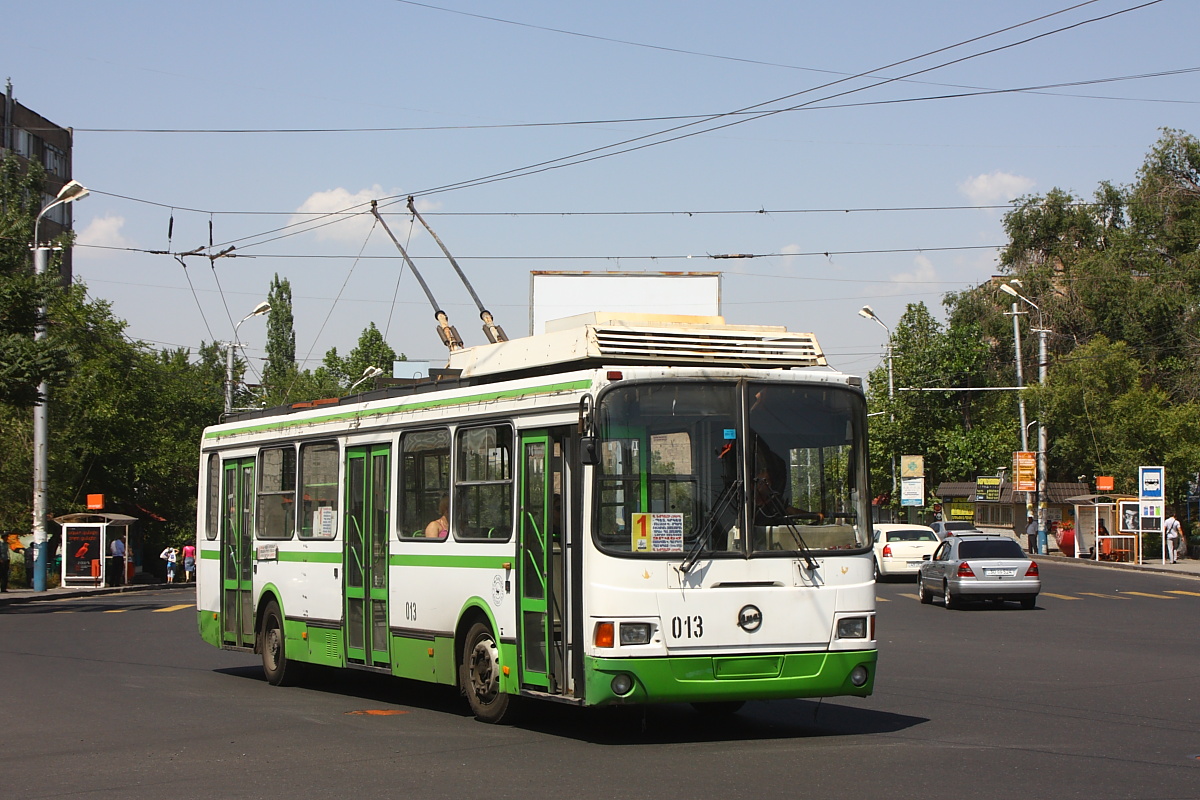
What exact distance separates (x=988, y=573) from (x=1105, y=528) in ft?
87.3

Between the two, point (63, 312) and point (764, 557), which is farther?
point (63, 312)

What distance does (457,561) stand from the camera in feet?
38.3

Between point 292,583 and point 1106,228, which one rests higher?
point 1106,228

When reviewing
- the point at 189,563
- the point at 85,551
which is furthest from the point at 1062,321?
the point at 85,551

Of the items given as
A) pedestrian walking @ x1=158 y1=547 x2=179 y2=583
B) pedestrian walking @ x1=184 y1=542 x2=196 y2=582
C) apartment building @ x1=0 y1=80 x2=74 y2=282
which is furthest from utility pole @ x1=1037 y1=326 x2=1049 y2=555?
apartment building @ x1=0 y1=80 x2=74 y2=282

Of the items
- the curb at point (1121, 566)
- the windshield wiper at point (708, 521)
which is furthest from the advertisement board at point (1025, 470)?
the windshield wiper at point (708, 521)

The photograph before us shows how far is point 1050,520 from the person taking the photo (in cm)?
6128

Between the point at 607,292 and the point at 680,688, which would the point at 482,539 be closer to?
the point at 680,688

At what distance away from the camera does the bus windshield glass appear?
32.7 feet

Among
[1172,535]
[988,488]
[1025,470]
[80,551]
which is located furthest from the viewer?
[988,488]

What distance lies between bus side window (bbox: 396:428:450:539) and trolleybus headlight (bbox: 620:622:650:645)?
2.67 metres

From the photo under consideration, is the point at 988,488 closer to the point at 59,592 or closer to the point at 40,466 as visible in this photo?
the point at 59,592

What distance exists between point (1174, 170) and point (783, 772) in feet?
219

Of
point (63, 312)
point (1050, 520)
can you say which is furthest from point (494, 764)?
point (1050, 520)
